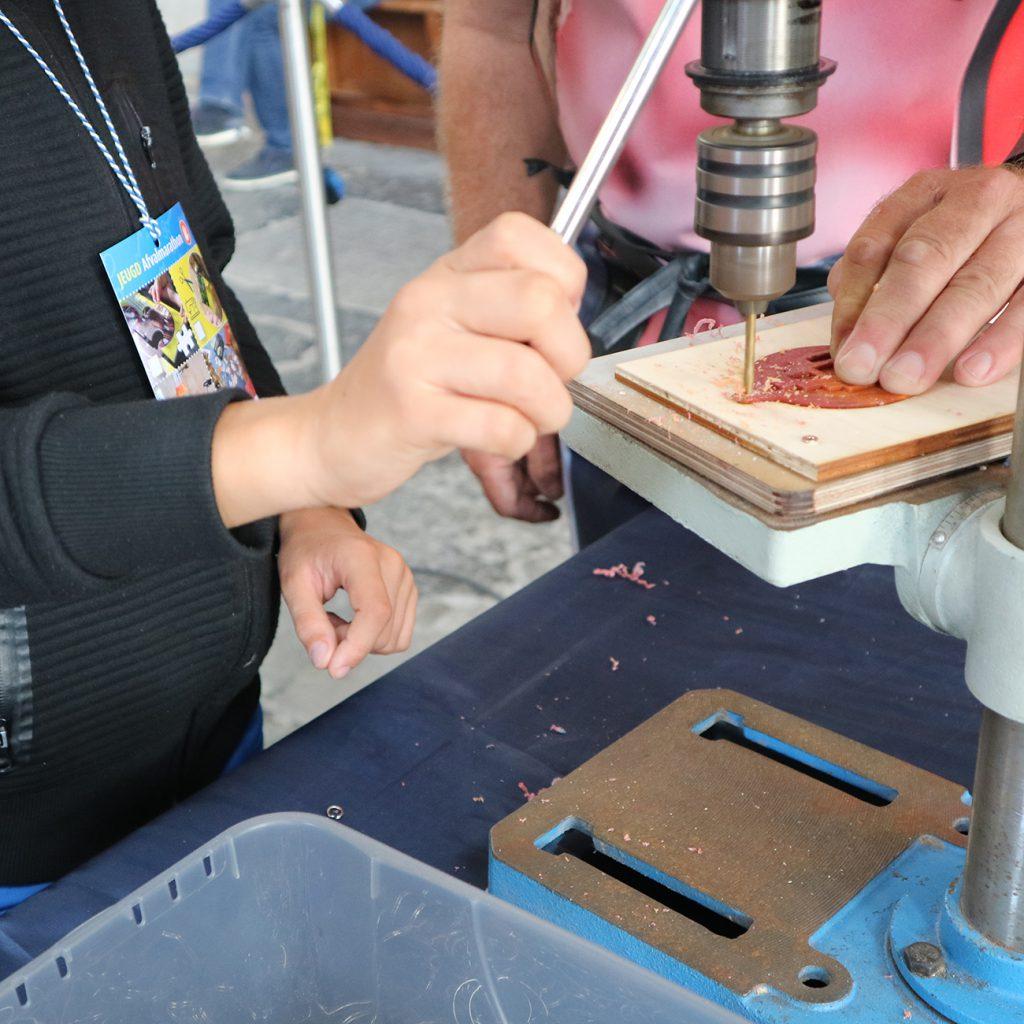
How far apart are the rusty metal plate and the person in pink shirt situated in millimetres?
230

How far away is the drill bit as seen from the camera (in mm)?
639

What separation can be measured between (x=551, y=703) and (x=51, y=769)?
1.05 ft

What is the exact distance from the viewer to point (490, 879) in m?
0.70

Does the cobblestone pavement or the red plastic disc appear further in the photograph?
the cobblestone pavement

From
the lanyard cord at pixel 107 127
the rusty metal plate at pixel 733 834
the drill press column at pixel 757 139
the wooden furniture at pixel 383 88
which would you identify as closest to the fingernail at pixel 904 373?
the drill press column at pixel 757 139

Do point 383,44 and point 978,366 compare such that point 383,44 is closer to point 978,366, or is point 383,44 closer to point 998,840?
point 978,366

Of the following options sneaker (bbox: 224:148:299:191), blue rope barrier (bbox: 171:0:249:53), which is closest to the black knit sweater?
blue rope barrier (bbox: 171:0:249:53)

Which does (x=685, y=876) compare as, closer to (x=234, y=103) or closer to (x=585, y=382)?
(x=585, y=382)

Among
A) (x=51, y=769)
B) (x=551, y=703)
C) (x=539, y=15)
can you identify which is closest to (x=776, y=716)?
(x=551, y=703)

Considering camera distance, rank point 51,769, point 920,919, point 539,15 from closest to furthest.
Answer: point 920,919 → point 51,769 → point 539,15

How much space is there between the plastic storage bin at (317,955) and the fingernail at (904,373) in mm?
328

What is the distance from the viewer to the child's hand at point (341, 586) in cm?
78

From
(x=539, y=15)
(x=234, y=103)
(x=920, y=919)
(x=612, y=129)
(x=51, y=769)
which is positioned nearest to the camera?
(x=612, y=129)

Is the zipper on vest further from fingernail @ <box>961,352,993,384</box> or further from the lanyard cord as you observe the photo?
fingernail @ <box>961,352,993,384</box>
